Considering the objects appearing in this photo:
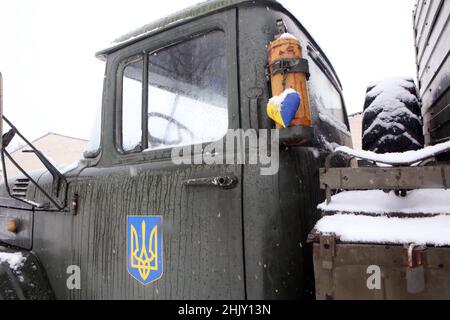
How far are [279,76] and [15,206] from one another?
2.13 m

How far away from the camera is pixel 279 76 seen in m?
1.42

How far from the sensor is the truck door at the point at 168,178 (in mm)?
1524

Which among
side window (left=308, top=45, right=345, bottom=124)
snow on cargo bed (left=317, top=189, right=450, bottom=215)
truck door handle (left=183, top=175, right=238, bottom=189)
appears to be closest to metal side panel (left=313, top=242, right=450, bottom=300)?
snow on cargo bed (left=317, top=189, right=450, bottom=215)

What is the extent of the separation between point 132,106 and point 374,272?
1410 millimetres

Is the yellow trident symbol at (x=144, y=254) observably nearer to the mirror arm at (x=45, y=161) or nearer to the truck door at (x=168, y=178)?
the truck door at (x=168, y=178)

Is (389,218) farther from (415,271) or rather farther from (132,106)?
(132,106)

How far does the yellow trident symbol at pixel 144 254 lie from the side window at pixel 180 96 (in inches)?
17.0

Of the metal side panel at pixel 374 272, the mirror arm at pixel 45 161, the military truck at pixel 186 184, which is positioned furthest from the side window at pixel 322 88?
the mirror arm at pixel 45 161

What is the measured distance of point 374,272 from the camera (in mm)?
1137

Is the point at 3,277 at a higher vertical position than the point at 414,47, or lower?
lower

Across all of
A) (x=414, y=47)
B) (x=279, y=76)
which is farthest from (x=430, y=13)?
(x=279, y=76)

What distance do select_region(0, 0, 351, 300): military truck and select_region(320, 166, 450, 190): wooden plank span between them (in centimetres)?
18

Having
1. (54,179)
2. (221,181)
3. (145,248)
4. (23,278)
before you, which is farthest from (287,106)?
(23,278)
